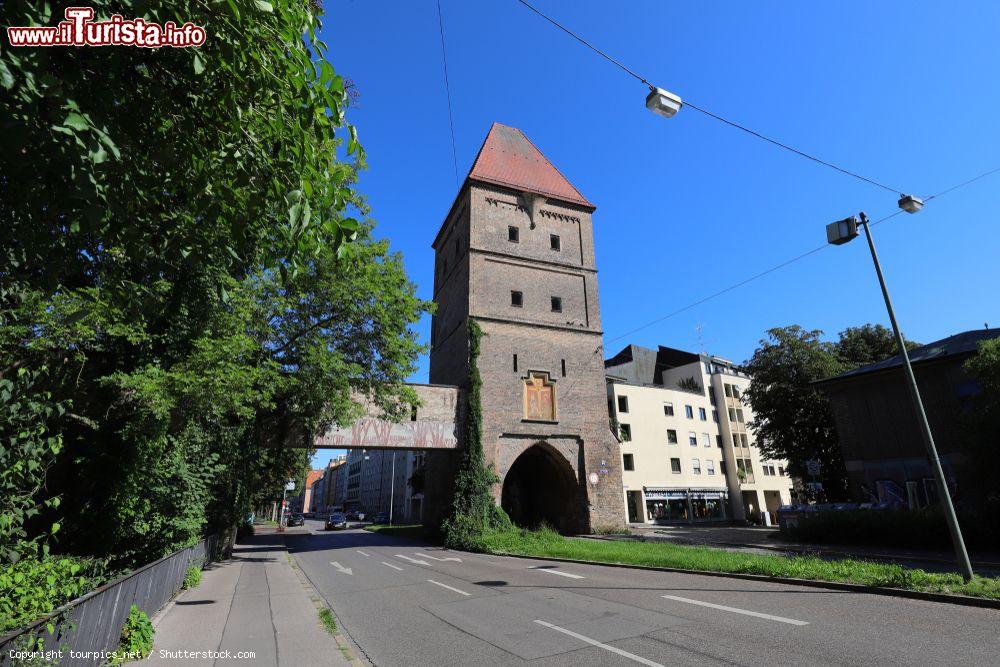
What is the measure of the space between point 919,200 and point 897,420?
18.8 meters

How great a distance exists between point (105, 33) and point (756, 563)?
1372 cm

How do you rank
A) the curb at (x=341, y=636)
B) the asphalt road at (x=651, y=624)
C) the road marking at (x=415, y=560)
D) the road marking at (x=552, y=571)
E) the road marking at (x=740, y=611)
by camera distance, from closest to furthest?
the asphalt road at (x=651, y=624) → the curb at (x=341, y=636) → the road marking at (x=740, y=611) → the road marking at (x=552, y=571) → the road marking at (x=415, y=560)

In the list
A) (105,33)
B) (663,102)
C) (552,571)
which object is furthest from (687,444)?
(105,33)

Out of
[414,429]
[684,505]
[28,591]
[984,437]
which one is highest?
[414,429]

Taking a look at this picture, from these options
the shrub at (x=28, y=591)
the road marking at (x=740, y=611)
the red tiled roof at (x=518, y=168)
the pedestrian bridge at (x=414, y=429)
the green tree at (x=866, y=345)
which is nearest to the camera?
the shrub at (x=28, y=591)

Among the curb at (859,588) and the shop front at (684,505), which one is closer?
the curb at (859,588)

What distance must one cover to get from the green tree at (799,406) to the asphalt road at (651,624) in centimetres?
2870

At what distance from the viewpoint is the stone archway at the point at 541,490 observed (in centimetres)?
2630

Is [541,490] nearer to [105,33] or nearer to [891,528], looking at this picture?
[891,528]

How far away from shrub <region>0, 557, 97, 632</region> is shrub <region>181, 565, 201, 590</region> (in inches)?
176

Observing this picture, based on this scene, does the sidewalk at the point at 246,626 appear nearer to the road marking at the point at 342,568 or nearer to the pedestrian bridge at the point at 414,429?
the road marking at the point at 342,568

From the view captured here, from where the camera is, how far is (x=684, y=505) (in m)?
45.3

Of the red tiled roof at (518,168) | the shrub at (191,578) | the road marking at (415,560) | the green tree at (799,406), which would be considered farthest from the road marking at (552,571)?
the green tree at (799,406)

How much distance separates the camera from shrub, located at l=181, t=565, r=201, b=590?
11.2 meters
